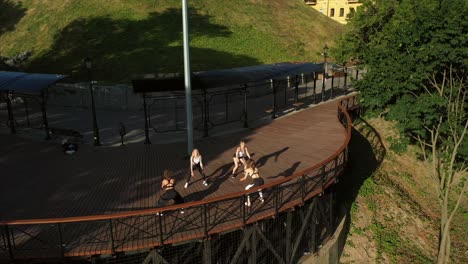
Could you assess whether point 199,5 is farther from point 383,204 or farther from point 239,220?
point 239,220

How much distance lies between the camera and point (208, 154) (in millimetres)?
19266

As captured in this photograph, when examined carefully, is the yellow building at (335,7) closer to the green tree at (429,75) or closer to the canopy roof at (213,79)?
the canopy roof at (213,79)

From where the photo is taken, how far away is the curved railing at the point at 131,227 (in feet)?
34.3

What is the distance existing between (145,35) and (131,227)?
3896cm

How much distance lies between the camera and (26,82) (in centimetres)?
2245

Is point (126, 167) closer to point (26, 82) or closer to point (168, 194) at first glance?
point (168, 194)

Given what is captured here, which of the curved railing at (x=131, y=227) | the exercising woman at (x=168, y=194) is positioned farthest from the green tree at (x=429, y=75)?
the exercising woman at (x=168, y=194)

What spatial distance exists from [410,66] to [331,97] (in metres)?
14.7

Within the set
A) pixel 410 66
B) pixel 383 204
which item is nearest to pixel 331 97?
pixel 383 204

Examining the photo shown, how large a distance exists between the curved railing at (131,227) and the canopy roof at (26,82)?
40.0ft

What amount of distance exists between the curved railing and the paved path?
137cm

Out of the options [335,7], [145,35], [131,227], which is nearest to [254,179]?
[131,227]

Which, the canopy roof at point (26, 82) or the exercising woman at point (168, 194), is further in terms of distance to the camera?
the canopy roof at point (26, 82)

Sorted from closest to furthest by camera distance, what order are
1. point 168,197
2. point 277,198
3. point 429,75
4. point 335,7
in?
point 168,197
point 277,198
point 429,75
point 335,7
